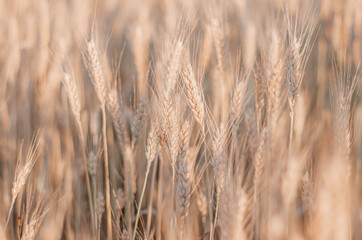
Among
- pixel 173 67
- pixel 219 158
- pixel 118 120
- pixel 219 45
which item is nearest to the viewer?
pixel 219 158

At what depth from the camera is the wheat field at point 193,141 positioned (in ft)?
3.18

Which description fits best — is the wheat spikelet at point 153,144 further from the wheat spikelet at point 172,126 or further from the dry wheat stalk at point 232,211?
the dry wheat stalk at point 232,211

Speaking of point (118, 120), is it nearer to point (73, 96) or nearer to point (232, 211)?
point (73, 96)

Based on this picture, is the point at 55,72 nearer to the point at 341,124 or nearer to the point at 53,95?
the point at 53,95

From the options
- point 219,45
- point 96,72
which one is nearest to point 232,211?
point 96,72

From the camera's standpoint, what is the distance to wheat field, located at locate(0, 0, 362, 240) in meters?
0.97

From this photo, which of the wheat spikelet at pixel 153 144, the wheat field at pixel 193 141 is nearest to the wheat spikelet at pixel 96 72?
the wheat field at pixel 193 141

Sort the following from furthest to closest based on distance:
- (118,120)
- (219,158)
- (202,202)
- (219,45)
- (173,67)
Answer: (219,45), (202,202), (118,120), (173,67), (219,158)

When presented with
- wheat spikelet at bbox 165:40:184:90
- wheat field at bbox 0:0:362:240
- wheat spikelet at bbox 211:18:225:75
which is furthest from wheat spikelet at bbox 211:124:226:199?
wheat spikelet at bbox 211:18:225:75

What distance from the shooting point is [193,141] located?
4.34ft

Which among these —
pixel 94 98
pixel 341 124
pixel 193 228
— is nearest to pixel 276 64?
pixel 341 124

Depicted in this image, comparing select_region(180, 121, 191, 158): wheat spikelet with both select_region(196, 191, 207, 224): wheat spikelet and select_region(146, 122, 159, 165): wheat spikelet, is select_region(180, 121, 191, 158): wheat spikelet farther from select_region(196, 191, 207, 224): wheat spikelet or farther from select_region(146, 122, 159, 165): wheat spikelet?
select_region(196, 191, 207, 224): wheat spikelet

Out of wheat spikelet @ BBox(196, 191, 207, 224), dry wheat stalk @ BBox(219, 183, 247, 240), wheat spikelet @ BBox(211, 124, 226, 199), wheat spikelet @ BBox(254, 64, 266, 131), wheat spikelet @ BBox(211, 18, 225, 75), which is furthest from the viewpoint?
wheat spikelet @ BBox(211, 18, 225, 75)

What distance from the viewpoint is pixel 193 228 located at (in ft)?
4.50
